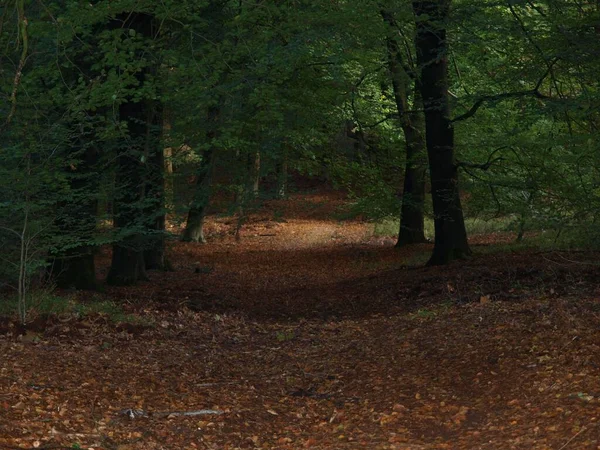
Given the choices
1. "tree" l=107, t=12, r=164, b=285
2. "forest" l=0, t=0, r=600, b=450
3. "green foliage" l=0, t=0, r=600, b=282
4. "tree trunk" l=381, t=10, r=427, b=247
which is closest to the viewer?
"forest" l=0, t=0, r=600, b=450

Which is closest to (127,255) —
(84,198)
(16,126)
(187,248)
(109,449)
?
(84,198)

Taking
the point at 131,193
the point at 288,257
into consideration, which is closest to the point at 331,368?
the point at 131,193

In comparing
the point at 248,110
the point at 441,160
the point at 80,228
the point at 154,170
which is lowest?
the point at 80,228

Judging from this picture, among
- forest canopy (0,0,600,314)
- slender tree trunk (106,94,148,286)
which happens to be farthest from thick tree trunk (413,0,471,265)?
slender tree trunk (106,94,148,286)

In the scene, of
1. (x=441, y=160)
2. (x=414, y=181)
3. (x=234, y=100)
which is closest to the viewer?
(x=234, y=100)

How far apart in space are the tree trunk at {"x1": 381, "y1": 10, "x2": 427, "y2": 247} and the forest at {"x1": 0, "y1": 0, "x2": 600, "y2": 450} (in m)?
0.10

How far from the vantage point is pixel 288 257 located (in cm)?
2262

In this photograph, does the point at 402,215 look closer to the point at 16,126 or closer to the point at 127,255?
the point at 127,255

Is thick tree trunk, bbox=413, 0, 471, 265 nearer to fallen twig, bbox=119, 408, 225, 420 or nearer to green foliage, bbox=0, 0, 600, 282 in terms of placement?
green foliage, bbox=0, 0, 600, 282

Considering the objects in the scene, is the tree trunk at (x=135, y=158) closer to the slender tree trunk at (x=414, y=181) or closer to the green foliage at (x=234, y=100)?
the green foliage at (x=234, y=100)

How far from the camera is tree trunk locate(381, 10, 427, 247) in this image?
731 inches

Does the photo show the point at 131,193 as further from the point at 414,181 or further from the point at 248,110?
the point at 414,181

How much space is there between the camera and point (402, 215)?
22.3 metres

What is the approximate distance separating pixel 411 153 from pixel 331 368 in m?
12.5
